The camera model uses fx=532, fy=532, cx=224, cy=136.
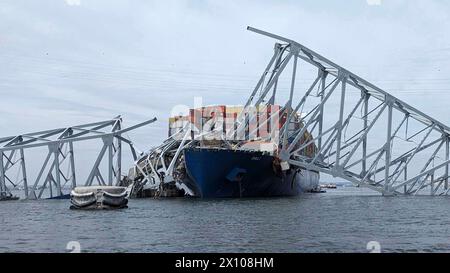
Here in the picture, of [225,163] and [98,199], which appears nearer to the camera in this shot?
[98,199]

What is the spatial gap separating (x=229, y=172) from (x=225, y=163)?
2.07 metres

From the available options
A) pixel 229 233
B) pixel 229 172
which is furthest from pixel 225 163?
pixel 229 233

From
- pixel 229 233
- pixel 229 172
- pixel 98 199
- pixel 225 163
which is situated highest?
pixel 225 163

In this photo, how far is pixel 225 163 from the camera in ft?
247

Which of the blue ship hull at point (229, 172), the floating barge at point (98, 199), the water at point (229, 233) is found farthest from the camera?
the blue ship hull at point (229, 172)

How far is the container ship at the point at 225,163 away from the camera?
75625mm

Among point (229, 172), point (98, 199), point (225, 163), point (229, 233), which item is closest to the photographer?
point (229, 233)

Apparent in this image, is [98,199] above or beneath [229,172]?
beneath

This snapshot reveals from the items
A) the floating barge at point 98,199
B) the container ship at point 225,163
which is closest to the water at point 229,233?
the floating barge at point 98,199

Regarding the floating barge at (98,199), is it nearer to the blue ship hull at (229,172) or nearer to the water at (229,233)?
the water at (229,233)

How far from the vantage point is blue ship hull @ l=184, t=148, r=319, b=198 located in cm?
7475

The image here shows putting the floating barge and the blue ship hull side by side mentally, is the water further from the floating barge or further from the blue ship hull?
the blue ship hull

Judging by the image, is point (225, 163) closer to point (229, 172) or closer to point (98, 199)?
point (229, 172)

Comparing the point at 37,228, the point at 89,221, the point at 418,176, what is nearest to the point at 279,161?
the point at 418,176
